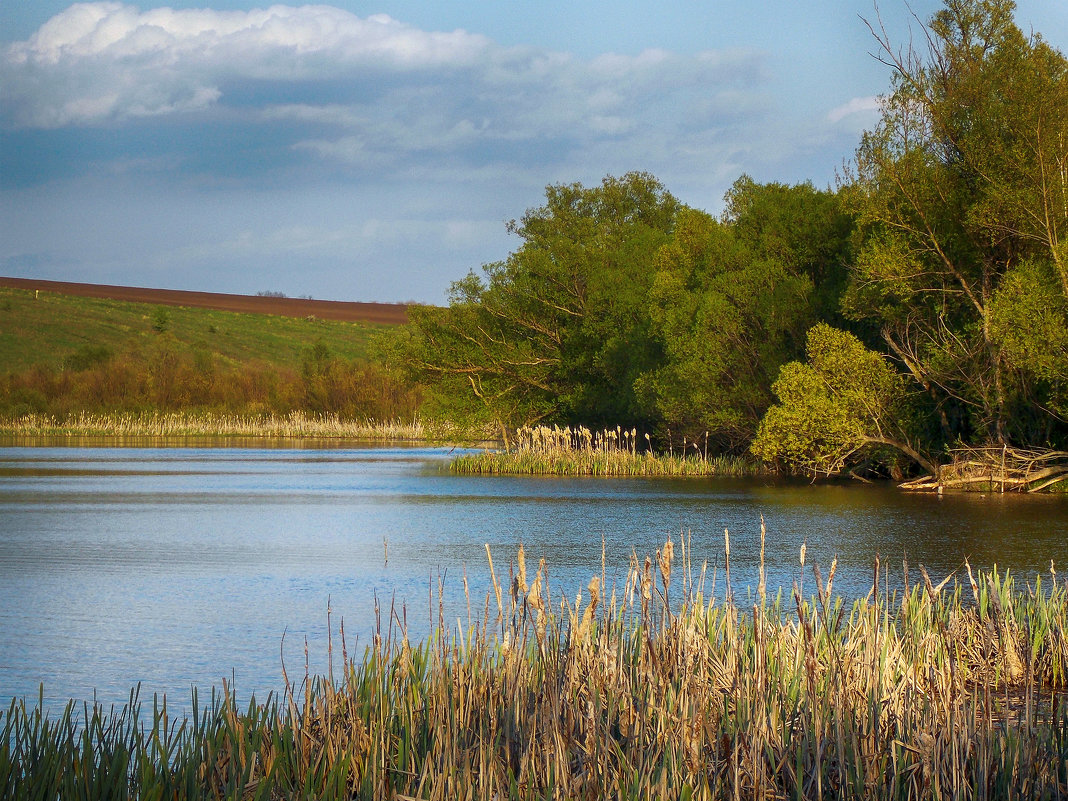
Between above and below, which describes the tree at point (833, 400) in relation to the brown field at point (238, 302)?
below

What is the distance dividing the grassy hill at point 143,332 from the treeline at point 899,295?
43.9 m

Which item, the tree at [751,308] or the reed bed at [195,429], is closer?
the tree at [751,308]

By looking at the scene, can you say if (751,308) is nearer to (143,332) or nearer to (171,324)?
(143,332)

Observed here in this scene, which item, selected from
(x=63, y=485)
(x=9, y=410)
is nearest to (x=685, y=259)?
(x=63, y=485)

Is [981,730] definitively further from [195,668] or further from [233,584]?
[233,584]

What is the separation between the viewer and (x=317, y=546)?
17.7m

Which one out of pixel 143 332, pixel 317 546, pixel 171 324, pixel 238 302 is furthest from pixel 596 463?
pixel 238 302

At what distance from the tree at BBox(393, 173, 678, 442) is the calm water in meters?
11.9

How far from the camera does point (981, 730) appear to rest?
5.38 m

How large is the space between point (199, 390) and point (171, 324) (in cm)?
2806

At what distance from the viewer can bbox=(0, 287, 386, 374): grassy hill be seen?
273ft

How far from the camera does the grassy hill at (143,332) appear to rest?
83.1 meters

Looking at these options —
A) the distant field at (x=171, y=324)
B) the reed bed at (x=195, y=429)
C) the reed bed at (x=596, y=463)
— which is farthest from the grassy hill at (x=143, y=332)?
the reed bed at (x=596, y=463)

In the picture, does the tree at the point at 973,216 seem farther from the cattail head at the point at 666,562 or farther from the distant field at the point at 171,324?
the distant field at the point at 171,324
